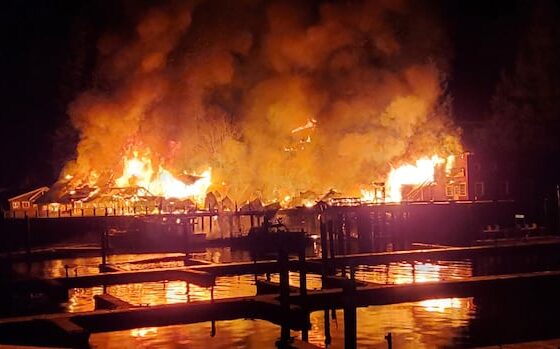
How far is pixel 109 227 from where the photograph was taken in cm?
5503

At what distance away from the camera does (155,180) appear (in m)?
66.0

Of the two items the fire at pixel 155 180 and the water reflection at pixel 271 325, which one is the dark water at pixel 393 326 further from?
the fire at pixel 155 180

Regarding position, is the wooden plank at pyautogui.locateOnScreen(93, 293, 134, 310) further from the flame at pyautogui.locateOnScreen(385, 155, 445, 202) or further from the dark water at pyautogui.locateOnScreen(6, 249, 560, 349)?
the flame at pyautogui.locateOnScreen(385, 155, 445, 202)

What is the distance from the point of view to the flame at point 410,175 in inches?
2359

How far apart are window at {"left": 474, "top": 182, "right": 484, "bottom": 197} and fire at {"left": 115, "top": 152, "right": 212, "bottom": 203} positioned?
21385 millimetres

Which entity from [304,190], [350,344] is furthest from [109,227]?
[350,344]

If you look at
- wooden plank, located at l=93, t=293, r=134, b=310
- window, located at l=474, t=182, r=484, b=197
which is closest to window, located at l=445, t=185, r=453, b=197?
window, located at l=474, t=182, r=484, b=197

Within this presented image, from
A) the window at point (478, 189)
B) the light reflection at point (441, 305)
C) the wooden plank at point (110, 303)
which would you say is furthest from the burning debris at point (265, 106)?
the wooden plank at point (110, 303)

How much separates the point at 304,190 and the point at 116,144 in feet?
50.1

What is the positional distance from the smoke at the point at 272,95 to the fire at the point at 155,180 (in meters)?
1.01

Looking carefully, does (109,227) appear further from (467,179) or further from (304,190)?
(467,179)

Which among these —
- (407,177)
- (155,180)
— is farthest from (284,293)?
(155,180)

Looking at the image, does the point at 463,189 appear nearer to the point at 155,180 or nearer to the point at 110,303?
the point at 155,180

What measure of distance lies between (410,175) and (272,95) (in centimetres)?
1338
